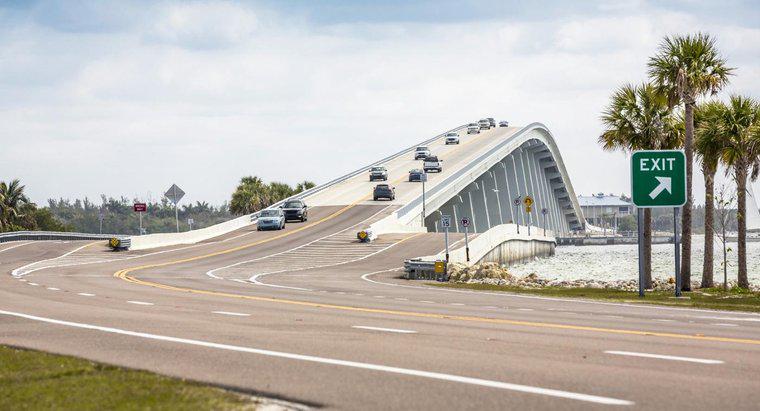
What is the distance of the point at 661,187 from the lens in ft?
99.6

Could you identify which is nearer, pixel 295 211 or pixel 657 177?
pixel 657 177

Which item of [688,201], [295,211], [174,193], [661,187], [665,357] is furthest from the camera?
[295,211]

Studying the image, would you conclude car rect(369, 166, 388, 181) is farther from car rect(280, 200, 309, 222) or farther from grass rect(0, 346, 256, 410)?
grass rect(0, 346, 256, 410)

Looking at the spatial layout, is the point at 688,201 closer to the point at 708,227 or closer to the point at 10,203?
the point at 708,227

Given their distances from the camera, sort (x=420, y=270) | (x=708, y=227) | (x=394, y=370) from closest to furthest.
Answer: (x=394, y=370) < (x=708, y=227) < (x=420, y=270)

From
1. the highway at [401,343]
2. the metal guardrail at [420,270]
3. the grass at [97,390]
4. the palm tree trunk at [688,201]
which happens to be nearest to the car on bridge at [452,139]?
the metal guardrail at [420,270]

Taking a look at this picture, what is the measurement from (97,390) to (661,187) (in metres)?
23.3

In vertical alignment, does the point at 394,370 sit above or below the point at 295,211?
below

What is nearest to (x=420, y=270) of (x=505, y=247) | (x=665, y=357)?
(x=665, y=357)

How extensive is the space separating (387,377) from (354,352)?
240cm

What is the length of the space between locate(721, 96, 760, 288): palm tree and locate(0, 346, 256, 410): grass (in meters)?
34.4

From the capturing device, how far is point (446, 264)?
1769 inches

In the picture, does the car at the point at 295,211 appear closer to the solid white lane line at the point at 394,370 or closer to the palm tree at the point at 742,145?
the palm tree at the point at 742,145

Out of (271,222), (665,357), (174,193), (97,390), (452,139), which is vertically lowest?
(665,357)
